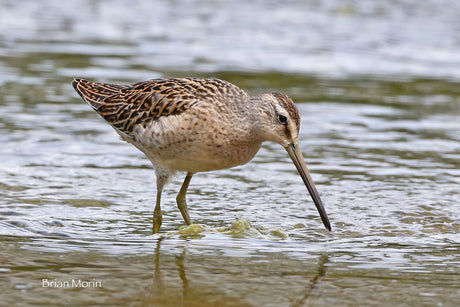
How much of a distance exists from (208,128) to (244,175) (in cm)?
183

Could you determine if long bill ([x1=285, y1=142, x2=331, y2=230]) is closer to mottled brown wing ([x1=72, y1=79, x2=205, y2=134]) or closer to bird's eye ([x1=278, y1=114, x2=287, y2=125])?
bird's eye ([x1=278, y1=114, x2=287, y2=125])

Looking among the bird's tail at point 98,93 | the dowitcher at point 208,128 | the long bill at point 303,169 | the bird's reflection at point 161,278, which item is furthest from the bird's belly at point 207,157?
the bird's tail at point 98,93

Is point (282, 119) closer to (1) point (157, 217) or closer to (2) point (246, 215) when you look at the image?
(2) point (246, 215)

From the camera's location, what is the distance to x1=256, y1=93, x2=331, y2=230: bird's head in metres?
6.04

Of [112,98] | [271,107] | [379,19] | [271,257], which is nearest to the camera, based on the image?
[271,257]

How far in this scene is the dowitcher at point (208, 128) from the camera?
6137 millimetres

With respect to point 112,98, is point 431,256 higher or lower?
lower

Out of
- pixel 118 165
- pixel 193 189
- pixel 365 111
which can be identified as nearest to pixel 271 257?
pixel 193 189

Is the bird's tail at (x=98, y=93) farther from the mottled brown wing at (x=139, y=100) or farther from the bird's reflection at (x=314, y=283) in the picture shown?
the bird's reflection at (x=314, y=283)

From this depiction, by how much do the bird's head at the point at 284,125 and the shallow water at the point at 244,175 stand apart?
0.42m

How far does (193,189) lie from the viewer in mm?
7559

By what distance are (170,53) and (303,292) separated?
847 cm

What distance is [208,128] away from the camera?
617cm

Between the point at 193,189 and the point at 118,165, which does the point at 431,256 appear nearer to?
the point at 193,189
